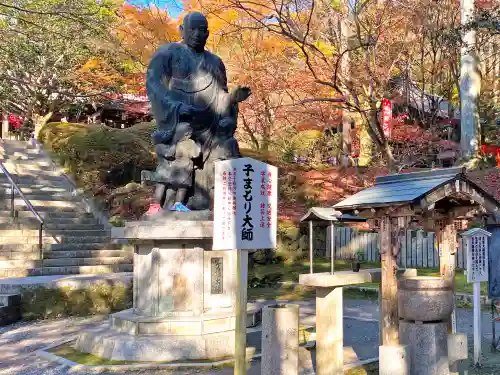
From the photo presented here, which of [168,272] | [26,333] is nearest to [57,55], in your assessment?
[26,333]

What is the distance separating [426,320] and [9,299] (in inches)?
286

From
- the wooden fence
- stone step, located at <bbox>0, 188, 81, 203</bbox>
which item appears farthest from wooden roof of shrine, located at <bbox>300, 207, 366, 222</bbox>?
stone step, located at <bbox>0, 188, 81, 203</bbox>

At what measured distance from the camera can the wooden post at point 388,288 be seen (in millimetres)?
5598

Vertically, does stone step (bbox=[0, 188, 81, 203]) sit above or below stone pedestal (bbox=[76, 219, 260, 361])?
above

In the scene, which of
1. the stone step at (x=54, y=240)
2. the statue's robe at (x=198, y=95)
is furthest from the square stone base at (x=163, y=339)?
the stone step at (x=54, y=240)

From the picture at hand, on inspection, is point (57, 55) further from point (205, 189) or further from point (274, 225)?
point (274, 225)

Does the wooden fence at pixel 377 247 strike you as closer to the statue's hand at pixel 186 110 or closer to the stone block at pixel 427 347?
the statue's hand at pixel 186 110

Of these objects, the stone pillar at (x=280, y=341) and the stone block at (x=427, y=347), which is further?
the stone block at (x=427, y=347)

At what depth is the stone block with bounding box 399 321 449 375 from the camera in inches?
229

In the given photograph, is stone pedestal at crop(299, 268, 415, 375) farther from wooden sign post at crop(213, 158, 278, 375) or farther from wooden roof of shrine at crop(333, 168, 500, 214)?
wooden sign post at crop(213, 158, 278, 375)

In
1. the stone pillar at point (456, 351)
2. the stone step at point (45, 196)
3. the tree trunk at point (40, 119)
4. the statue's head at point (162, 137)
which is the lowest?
the stone pillar at point (456, 351)

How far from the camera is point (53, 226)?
1430 centimetres

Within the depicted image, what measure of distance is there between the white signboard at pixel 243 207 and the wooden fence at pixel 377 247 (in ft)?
37.7

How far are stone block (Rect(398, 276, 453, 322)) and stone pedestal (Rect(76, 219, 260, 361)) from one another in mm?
2354
